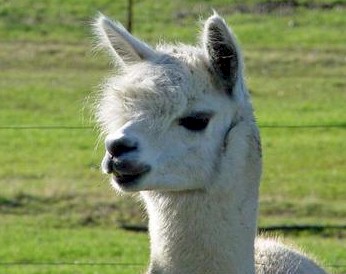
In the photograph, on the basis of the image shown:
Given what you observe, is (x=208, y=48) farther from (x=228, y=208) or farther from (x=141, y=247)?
(x=141, y=247)

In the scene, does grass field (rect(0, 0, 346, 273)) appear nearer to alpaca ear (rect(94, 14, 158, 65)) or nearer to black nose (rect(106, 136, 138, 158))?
alpaca ear (rect(94, 14, 158, 65))

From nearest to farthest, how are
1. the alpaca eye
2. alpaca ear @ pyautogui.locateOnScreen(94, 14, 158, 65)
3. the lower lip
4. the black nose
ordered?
the black nose, the lower lip, the alpaca eye, alpaca ear @ pyautogui.locateOnScreen(94, 14, 158, 65)

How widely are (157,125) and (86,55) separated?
90.8 feet

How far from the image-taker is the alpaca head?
564 centimetres

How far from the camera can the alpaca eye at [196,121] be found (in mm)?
5805

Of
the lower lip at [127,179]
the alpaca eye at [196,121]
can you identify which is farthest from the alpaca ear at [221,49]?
the lower lip at [127,179]

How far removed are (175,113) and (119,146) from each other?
0.34 m

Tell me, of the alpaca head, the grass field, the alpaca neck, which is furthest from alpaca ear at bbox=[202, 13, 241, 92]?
the grass field

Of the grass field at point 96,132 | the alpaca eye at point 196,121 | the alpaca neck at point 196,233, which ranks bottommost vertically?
the grass field at point 96,132

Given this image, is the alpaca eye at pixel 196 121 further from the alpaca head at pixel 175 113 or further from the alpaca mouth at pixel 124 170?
the alpaca mouth at pixel 124 170

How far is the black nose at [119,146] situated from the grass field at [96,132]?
4.70 ft

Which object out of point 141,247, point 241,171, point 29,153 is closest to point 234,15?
point 29,153

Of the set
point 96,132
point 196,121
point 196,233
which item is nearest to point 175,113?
point 196,121

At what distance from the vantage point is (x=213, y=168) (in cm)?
591
